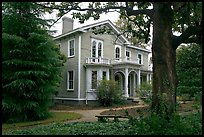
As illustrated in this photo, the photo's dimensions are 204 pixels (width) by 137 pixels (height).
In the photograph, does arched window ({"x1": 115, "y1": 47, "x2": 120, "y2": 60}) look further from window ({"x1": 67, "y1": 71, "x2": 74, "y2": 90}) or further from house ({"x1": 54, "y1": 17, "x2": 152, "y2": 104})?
window ({"x1": 67, "y1": 71, "x2": 74, "y2": 90})

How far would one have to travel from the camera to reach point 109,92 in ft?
77.0

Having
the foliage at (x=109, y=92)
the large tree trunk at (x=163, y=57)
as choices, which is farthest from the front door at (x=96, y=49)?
the large tree trunk at (x=163, y=57)

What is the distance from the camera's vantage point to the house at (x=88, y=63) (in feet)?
83.9

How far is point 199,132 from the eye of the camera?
18.4 ft

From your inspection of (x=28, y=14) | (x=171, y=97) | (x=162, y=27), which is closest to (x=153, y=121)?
(x=171, y=97)

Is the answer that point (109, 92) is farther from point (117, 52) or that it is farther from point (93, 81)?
point (117, 52)

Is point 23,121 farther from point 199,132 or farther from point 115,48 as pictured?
point 115,48

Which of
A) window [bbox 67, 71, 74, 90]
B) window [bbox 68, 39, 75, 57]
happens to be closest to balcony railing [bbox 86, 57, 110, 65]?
window [bbox 68, 39, 75, 57]

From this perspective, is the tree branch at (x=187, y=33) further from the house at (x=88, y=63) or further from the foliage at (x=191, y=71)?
the house at (x=88, y=63)

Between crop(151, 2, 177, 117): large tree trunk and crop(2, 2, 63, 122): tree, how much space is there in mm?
8855

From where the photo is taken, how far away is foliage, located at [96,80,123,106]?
23.3m

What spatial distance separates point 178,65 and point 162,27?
7.68 meters

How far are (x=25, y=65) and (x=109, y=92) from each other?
33.9 feet

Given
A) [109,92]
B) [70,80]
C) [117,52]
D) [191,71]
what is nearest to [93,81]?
[70,80]
